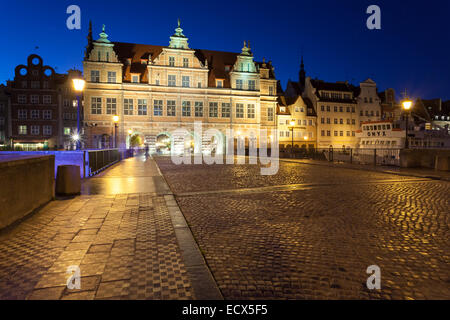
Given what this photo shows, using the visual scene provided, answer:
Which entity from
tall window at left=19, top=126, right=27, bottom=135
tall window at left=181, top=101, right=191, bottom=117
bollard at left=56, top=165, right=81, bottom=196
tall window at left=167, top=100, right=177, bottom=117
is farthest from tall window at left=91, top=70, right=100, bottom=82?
bollard at left=56, top=165, right=81, bottom=196

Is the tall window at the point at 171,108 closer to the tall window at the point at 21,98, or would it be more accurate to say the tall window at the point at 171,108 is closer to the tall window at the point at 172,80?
the tall window at the point at 172,80

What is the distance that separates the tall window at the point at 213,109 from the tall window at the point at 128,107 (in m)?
11.7

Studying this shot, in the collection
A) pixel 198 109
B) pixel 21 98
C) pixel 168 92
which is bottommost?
pixel 198 109

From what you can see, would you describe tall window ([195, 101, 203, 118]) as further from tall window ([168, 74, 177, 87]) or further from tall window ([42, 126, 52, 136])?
tall window ([42, 126, 52, 136])

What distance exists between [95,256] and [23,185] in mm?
3114

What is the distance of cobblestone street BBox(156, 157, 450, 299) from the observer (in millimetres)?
2984

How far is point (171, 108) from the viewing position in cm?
4322

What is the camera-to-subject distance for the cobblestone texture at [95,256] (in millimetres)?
2873

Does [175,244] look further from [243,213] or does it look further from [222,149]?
[222,149]

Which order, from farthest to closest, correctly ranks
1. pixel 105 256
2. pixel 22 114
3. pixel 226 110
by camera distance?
pixel 22 114 < pixel 226 110 < pixel 105 256

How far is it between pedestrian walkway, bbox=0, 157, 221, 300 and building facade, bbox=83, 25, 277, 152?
3723 cm

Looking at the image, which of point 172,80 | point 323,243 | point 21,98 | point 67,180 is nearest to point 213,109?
point 172,80

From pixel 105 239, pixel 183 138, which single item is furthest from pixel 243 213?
pixel 183 138

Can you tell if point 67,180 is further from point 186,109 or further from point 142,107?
point 186,109
